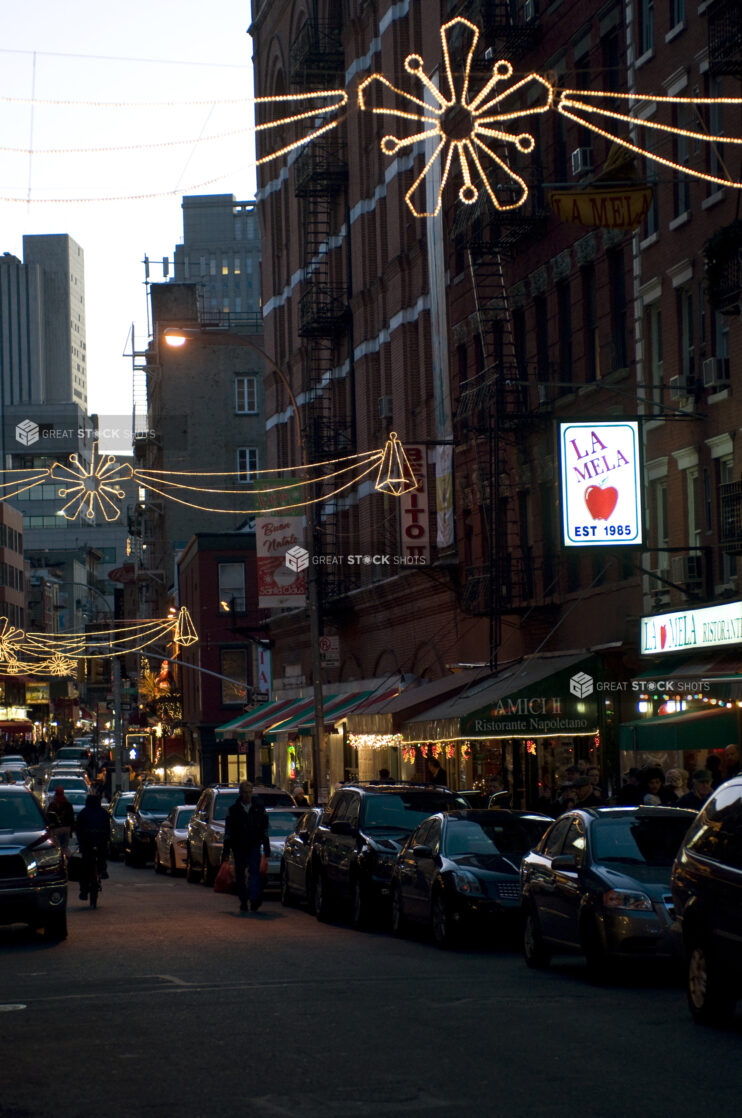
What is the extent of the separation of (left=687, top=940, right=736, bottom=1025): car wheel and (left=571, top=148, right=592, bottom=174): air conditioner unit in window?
22369 mm

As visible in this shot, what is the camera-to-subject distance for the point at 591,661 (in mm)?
31641

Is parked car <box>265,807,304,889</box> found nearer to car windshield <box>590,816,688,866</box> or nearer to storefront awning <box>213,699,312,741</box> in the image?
car windshield <box>590,816,688,866</box>

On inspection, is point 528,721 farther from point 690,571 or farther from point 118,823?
point 118,823

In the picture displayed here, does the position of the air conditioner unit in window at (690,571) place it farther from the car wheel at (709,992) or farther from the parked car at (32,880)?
the car wheel at (709,992)

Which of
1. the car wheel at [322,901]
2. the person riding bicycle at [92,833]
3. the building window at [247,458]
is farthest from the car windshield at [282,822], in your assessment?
the building window at [247,458]

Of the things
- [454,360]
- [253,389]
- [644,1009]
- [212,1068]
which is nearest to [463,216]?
[454,360]

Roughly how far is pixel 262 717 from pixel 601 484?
27.9m

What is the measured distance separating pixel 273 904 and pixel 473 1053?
56.5ft

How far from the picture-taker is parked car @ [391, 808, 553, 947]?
59.8 feet

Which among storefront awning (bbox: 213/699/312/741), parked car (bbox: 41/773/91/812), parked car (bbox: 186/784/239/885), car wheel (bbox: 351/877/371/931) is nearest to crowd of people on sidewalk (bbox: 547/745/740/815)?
car wheel (bbox: 351/877/371/931)

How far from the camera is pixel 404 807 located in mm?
22812

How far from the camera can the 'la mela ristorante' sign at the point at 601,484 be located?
28875mm

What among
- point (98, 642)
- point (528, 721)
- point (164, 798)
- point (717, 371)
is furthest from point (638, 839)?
point (98, 642)

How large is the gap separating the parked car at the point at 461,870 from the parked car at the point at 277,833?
Answer: 8501mm
